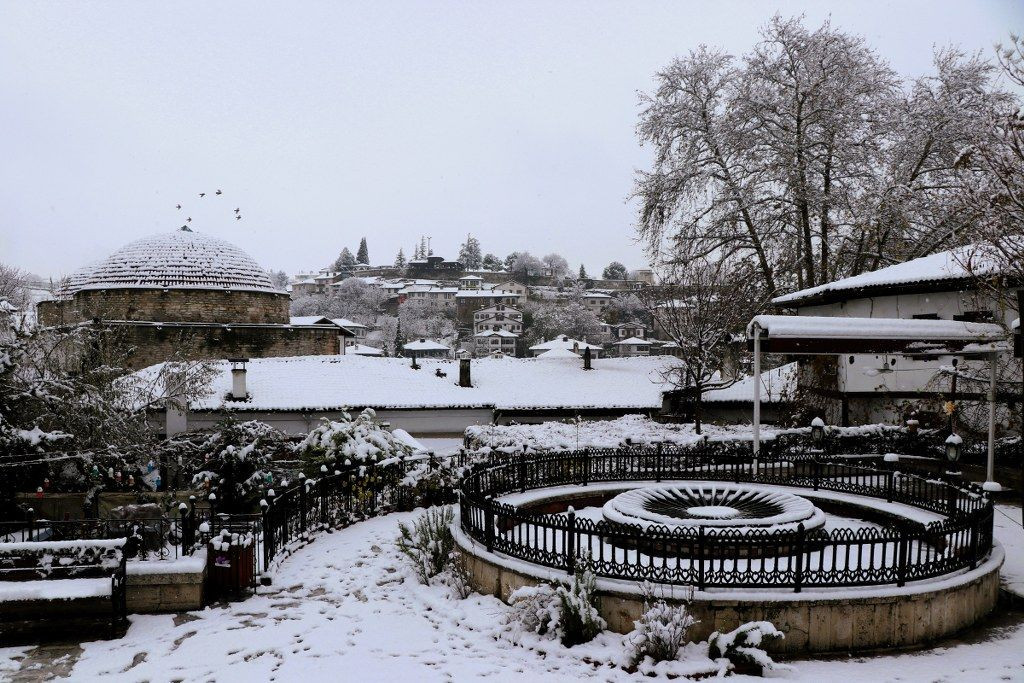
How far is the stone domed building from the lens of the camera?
32438 millimetres

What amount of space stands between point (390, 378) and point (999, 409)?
68.6 feet

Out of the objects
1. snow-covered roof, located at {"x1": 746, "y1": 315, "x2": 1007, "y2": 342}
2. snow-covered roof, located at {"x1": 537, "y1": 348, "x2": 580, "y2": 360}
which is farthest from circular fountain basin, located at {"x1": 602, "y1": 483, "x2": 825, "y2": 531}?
snow-covered roof, located at {"x1": 537, "y1": 348, "x2": 580, "y2": 360}

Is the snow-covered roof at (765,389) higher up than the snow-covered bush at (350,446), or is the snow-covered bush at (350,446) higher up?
the snow-covered roof at (765,389)

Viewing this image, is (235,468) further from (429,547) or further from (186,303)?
(186,303)

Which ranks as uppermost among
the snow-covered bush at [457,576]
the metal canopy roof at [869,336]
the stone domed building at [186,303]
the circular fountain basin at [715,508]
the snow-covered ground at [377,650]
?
the stone domed building at [186,303]

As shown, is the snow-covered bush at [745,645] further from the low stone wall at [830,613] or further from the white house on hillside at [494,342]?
the white house on hillside at [494,342]

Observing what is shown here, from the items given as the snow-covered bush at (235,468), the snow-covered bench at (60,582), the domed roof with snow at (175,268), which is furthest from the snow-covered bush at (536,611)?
the domed roof with snow at (175,268)

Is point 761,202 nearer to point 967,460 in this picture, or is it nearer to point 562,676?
point 967,460

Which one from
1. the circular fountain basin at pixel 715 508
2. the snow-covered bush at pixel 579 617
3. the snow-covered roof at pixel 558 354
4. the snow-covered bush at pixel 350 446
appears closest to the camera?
the snow-covered bush at pixel 579 617

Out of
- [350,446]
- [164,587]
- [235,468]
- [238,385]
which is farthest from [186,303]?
[164,587]

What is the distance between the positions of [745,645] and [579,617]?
5.34 ft

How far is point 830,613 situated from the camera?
669 centimetres

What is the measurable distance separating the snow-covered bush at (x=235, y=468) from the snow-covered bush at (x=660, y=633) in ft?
27.0

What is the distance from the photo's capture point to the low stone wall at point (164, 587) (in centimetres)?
807
